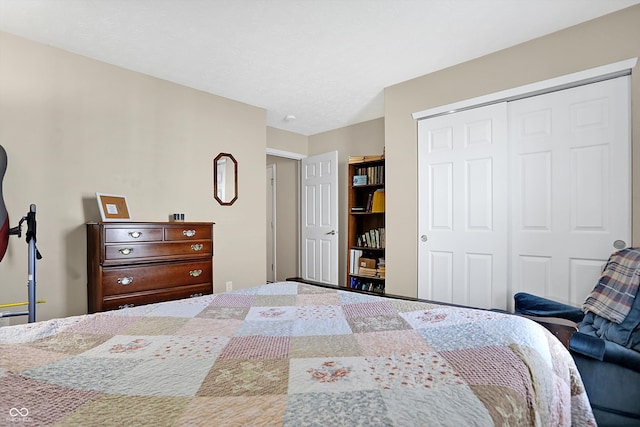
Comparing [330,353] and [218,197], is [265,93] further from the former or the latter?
[330,353]

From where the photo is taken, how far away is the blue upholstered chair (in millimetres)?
1619

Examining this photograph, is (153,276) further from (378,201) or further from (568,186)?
(568,186)

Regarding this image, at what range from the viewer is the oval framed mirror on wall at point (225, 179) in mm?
3836

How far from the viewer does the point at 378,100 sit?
3.97 metres

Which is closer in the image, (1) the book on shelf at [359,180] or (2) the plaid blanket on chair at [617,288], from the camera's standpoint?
(2) the plaid blanket on chair at [617,288]

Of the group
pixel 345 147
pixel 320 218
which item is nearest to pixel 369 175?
pixel 345 147

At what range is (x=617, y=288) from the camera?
1.95 meters

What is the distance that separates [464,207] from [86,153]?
3.41 m

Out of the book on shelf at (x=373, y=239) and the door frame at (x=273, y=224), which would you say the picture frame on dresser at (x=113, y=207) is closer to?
the book on shelf at (x=373, y=239)

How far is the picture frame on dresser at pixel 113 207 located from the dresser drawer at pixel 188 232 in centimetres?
42

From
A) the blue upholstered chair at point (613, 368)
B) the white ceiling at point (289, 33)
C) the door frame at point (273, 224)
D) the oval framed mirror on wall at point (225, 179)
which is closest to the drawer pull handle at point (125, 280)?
the oval framed mirror on wall at point (225, 179)

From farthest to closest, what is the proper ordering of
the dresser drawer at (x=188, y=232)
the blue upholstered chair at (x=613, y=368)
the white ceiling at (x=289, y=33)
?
the dresser drawer at (x=188, y=232) → the white ceiling at (x=289, y=33) → the blue upholstered chair at (x=613, y=368)

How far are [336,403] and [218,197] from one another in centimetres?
346

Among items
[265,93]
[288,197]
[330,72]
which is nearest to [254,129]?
[265,93]
